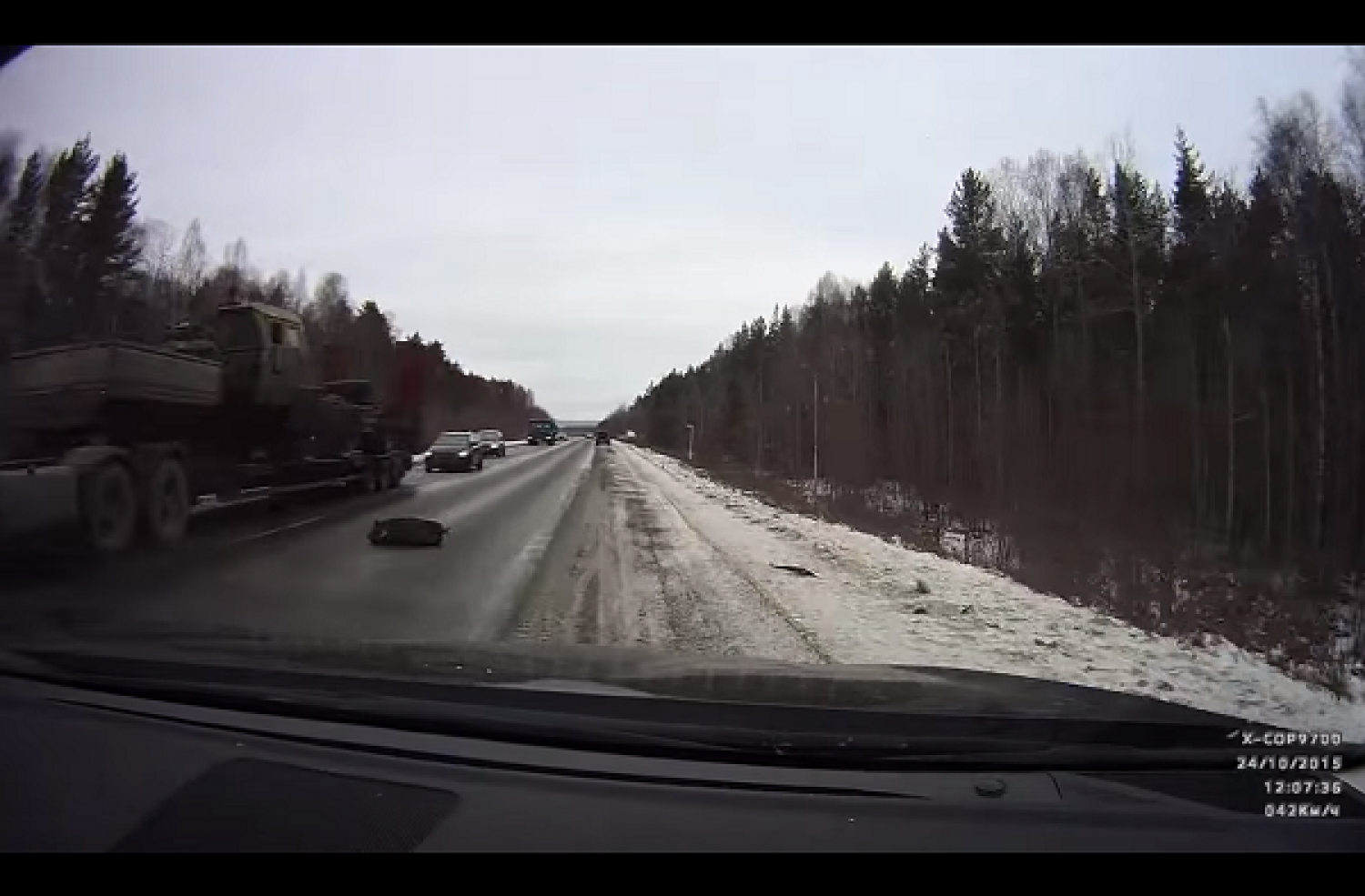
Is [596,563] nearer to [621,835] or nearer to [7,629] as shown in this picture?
[7,629]

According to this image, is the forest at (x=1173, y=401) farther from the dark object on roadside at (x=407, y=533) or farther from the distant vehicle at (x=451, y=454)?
the distant vehicle at (x=451, y=454)

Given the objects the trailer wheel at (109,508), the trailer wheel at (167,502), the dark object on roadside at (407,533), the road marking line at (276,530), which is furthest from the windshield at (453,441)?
the trailer wheel at (109,508)

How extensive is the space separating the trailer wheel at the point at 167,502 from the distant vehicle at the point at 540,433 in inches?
3086

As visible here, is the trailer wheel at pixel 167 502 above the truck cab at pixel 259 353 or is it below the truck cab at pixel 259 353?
below

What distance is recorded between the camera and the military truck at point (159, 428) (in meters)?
10.4

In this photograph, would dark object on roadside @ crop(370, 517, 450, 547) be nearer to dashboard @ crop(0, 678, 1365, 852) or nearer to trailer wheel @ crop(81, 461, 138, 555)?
trailer wheel @ crop(81, 461, 138, 555)

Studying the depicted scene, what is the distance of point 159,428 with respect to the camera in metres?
12.3

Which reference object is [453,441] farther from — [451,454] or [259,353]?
[259,353]
